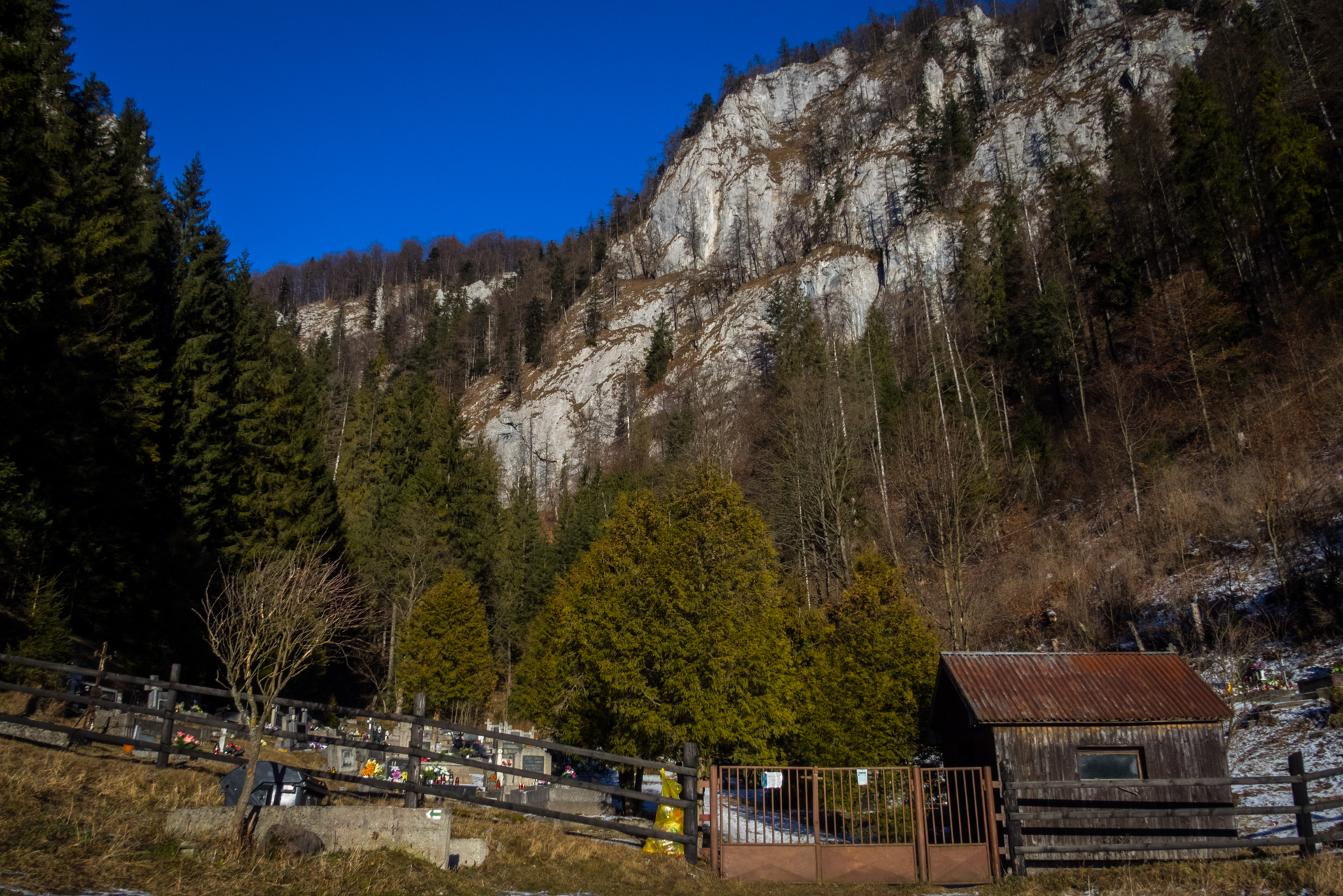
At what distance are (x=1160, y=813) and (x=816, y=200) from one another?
8418 cm

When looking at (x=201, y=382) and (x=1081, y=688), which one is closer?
(x=1081, y=688)

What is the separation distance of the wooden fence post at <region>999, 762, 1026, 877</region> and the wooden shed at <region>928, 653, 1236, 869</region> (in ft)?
1.89

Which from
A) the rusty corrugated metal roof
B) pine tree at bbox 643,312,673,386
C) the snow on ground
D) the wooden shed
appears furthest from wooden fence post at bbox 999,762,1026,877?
pine tree at bbox 643,312,673,386

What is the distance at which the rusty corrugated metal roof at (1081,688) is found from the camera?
1378 cm

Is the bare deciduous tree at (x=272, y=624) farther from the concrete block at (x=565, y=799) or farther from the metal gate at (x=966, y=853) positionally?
the metal gate at (x=966, y=853)

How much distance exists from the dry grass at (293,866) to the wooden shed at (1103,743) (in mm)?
1430

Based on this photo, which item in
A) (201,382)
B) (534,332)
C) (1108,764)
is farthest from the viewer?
(534,332)

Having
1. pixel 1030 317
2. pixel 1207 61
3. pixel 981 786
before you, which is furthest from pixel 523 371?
pixel 981 786

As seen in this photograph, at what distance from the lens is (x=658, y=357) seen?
7819cm

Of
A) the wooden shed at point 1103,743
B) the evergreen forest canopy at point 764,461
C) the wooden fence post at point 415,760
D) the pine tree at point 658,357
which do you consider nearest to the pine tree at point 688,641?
the evergreen forest canopy at point 764,461

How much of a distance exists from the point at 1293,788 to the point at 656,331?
71.1m

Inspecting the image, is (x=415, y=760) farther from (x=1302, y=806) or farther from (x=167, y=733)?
(x=1302, y=806)

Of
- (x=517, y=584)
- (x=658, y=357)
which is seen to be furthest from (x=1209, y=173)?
(x=658, y=357)

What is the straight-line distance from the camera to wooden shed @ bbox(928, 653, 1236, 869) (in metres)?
13.3
